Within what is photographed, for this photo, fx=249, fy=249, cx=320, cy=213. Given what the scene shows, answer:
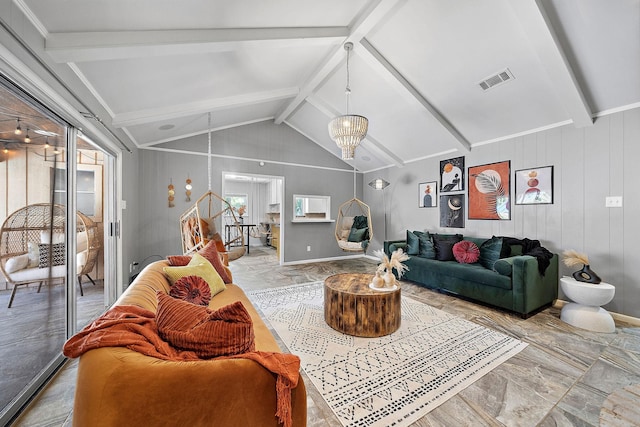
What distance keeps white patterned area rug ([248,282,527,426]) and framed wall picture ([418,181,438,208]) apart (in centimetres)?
263

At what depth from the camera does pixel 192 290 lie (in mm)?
1967

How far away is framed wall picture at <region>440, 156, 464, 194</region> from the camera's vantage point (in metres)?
4.58

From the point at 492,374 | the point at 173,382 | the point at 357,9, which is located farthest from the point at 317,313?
the point at 357,9

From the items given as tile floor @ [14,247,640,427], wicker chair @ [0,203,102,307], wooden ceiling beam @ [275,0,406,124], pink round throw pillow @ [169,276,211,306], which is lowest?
tile floor @ [14,247,640,427]

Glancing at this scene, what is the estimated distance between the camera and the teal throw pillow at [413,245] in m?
4.34

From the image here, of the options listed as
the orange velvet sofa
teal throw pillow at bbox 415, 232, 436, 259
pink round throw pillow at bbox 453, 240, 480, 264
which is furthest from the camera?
teal throw pillow at bbox 415, 232, 436, 259

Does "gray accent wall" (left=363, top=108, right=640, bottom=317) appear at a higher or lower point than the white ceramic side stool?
higher

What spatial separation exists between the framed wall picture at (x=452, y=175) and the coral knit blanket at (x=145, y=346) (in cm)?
462

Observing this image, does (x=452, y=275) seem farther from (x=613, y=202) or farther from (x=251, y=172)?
(x=251, y=172)

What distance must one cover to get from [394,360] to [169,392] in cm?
175

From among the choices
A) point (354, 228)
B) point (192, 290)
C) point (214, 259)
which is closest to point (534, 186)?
point (354, 228)

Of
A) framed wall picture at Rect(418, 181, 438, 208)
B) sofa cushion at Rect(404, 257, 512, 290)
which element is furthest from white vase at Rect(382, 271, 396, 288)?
framed wall picture at Rect(418, 181, 438, 208)

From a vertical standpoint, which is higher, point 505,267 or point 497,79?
point 497,79

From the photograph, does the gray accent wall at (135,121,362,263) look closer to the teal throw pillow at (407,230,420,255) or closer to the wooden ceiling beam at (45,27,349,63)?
the teal throw pillow at (407,230,420,255)
